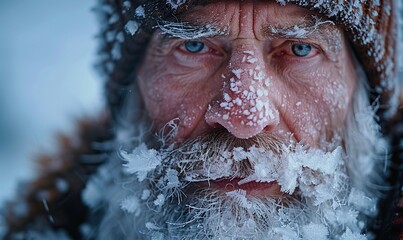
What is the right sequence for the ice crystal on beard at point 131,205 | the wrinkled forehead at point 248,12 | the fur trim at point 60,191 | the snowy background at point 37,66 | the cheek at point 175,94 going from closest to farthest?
the wrinkled forehead at point 248,12
the cheek at point 175,94
the ice crystal on beard at point 131,205
the fur trim at point 60,191
the snowy background at point 37,66

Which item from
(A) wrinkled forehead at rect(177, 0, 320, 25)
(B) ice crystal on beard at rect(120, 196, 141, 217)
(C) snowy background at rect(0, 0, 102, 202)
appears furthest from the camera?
(C) snowy background at rect(0, 0, 102, 202)

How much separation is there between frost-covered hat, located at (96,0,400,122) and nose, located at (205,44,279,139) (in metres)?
0.21

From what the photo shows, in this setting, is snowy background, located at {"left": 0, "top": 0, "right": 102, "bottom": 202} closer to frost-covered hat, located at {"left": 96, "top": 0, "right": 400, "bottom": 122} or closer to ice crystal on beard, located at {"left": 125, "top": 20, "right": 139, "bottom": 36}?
frost-covered hat, located at {"left": 96, "top": 0, "right": 400, "bottom": 122}

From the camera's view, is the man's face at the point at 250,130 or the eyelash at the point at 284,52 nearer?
the man's face at the point at 250,130

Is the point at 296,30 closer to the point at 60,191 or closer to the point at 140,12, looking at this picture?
the point at 140,12

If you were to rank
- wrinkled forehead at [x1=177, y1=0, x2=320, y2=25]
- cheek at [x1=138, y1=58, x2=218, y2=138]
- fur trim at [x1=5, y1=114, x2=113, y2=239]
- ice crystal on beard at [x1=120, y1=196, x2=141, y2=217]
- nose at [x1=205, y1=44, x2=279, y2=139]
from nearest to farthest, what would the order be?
nose at [x1=205, y1=44, x2=279, y2=139], wrinkled forehead at [x1=177, y1=0, x2=320, y2=25], cheek at [x1=138, y1=58, x2=218, y2=138], ice crystal on beard at [x1=120, y1=196, x2=141, y2=217], fur trim at [x1=5, y1=114, x2=113, y2=239]

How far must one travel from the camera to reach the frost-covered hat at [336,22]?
5.51 ft

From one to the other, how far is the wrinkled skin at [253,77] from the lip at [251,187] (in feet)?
0.52

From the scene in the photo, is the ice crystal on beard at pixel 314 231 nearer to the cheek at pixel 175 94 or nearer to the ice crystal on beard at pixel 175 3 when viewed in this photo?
the cheek at pixel 175 94

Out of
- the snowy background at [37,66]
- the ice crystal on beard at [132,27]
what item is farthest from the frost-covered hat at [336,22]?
the snowy background at [37,66]

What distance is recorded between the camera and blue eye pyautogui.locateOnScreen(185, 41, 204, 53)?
181cm

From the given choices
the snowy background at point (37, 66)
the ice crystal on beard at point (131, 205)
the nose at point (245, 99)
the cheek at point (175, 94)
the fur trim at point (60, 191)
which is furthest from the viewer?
the snowy background at point (37, 66)

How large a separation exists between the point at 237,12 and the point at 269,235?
716 mm

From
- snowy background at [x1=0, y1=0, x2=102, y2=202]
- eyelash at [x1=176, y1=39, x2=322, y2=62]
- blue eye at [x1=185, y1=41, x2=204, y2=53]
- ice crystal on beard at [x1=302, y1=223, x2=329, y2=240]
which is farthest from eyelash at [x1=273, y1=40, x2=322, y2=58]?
snowy background at [x1=0, y1=0, x2=102, y2=202]
